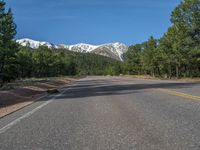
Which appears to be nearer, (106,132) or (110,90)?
(106,132)

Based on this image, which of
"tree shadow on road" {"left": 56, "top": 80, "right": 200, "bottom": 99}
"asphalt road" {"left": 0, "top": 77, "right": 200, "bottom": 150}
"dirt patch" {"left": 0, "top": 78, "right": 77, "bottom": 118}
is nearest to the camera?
"asphalt road" {"left": 0, "top": 77, "right": 200, "bottom": 150}

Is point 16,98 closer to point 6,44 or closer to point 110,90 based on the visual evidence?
point 110,90

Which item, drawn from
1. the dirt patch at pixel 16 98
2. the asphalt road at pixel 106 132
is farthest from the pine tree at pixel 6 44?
the asphalt road at pixel 106 132

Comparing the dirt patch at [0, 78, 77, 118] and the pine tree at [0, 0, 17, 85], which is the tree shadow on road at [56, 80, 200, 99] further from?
the pine tree at [0, 0, 17, 85]

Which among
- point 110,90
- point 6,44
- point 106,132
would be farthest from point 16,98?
point 6,44

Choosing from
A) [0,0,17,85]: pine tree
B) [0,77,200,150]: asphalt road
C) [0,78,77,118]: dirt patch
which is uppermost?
[0,0,17,85]: pine tree

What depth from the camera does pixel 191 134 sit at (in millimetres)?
7602

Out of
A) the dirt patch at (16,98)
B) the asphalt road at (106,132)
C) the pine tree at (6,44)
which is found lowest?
the dirt patch at (16,98)

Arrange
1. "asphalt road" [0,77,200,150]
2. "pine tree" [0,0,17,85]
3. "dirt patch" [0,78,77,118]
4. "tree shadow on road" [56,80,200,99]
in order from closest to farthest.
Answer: "asphalt road" [0,77,200,150] → "dirt patch" [0,78,77,118] → "tree shadow on road" [56,80,200,99] → "pine tree" [0,0,17,85]

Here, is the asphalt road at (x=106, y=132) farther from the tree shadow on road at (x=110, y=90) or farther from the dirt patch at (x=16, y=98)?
the tree shadow on road at (x=110, y=90)

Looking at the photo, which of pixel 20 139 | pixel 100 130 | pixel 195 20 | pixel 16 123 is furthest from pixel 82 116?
pixel 195 20

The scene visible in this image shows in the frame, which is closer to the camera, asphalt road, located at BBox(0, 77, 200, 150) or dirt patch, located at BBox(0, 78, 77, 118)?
asphalt road, located at BBox(0, 77, 200, 150)

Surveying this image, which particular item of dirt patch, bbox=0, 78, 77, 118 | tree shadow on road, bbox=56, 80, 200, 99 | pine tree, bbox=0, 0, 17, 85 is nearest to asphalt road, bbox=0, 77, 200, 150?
dirt patch, bbox=0, 78, 77, 118

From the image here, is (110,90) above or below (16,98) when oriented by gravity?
above
